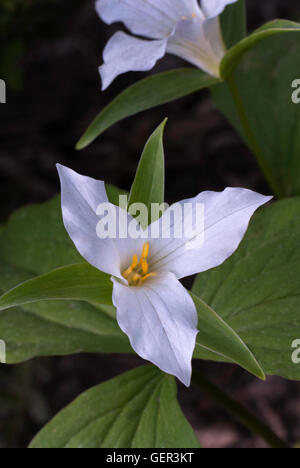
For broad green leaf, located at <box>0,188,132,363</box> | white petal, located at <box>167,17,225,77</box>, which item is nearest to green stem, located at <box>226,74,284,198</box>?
white petal, located at <box>167,17,225,77</box>

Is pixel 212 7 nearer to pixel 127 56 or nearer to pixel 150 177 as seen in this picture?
pixel 127 56

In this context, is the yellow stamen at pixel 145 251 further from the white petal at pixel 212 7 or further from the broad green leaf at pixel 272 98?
the broad green leaf at pixel 272 98

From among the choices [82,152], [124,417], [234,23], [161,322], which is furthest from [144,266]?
[82,152]

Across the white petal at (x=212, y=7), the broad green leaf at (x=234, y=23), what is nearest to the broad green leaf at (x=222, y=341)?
the white petal at (x=212, y=7)

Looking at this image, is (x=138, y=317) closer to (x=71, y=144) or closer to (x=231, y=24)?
(x=231, y=24)

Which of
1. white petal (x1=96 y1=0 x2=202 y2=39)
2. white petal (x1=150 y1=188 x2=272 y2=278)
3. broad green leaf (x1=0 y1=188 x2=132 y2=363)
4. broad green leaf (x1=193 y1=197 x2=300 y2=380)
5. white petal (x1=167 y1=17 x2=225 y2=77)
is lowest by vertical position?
broad green leaf (x1=0 y1=188 x2=132 y2=363)

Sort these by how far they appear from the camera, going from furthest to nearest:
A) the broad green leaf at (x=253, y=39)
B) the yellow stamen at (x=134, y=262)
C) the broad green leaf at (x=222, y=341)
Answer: the broad green leaf at (x=253, y=39) < the yellow stamen at (x=134, y=262) < the broad green leaf at (x=222, y=341)

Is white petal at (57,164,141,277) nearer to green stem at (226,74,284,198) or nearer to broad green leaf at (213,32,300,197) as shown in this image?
green stem at (226,74,284,198)
